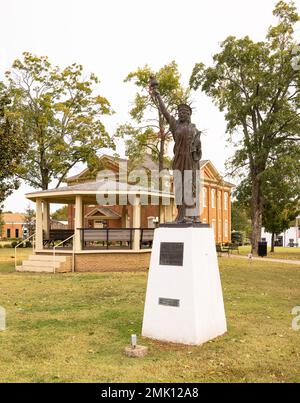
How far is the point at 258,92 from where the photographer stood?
32.8m

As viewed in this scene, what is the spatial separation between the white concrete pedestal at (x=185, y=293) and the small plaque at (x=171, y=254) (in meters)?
0.02

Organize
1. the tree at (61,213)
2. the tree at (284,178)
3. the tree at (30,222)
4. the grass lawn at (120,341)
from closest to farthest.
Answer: the grass lawn at (120,341) < the tree at (284,178) < the tree at (30,222) < the tree at (61,213)

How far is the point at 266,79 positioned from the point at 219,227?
2323 centimetres

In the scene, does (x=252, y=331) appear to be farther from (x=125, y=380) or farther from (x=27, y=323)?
(x=27, y=323)

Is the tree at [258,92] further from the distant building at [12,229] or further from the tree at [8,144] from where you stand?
the distant building at [12,229]

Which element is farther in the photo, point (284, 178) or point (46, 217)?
point (284, 178)

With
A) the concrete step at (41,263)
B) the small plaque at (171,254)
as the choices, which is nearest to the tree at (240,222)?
the concrete step at (41,263)

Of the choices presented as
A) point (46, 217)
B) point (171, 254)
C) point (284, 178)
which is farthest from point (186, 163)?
point (284, 178)

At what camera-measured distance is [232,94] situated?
33.2 metres

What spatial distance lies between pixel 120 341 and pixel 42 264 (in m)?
12.4

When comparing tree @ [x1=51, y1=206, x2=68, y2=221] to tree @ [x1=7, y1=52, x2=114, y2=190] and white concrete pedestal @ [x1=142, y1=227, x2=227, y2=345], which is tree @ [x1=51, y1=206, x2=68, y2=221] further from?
white concrete pedestal @ [x1=142, y1=227, x2=227, y2=345]

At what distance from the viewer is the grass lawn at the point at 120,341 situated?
6004 mm

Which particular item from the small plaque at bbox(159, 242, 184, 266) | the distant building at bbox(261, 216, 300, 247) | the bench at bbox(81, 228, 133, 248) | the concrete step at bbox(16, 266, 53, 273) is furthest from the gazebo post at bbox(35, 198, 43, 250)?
the distant building at bbox(261, 216, 300, 247)

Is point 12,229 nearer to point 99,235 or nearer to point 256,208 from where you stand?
point 256,208
